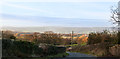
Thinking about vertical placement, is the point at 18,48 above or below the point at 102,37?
below

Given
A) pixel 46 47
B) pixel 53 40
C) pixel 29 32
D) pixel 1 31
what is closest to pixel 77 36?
pixel 53 40

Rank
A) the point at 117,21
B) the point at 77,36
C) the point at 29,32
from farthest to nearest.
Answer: the point at 117,21 → the point at 77,36 → the point at 29,32

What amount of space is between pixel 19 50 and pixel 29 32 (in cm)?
250

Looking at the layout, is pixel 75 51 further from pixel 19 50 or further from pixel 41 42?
pixel 19 50

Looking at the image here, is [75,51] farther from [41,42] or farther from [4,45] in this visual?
[4,45]

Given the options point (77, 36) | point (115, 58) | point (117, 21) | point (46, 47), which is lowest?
point (115, 58)

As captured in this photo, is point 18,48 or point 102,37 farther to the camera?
point 102,37

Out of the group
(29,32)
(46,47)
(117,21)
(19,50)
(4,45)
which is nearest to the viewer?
(4,45)

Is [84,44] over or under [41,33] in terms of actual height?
under

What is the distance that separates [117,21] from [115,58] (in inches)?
186

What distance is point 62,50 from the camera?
46.5 ft

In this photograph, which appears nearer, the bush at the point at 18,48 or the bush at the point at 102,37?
the bush at the point at 18,48

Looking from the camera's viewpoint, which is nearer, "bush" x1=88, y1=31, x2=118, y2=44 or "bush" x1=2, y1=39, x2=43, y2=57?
"bush" x1=2, y1=39, x2=43, y2=57

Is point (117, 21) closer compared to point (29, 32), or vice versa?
point (29, 32)
